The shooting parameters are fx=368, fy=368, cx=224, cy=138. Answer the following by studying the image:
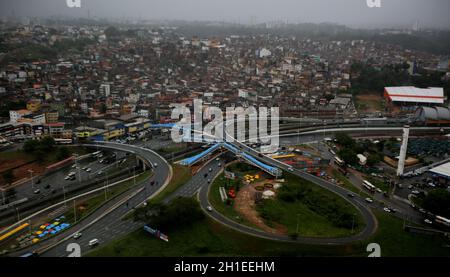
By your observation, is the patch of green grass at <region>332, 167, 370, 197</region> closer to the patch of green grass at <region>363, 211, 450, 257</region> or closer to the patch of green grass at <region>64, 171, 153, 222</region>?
the patch of green grass at <region>363, 211, 450, 257</region>

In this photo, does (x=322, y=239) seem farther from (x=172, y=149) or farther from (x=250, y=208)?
(x=172, y=149)

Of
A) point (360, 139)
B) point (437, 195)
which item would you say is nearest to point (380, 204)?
point (437, 195)

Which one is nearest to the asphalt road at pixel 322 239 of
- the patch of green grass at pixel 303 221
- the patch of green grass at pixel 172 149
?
the patch of green grass at pixel 303 221

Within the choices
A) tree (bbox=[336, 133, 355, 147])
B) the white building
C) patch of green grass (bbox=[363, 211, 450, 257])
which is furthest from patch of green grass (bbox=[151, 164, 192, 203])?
the white building

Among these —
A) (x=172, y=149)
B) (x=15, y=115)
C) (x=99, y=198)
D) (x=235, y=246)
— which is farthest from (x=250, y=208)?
(x=15, y=115)

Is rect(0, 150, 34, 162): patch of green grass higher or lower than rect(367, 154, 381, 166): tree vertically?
higher

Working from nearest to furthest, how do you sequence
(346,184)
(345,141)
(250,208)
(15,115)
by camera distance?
(250,208)
(346,184)
(345,141)
(15,115)
